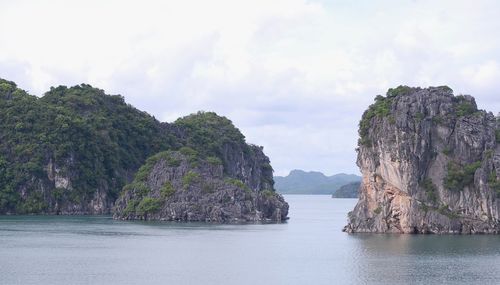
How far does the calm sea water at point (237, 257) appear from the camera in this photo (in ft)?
192

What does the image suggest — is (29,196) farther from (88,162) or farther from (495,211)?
(495,211)

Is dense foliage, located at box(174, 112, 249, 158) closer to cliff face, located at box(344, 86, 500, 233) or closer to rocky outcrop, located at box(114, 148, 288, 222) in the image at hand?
rocky outcrop, located at box(114, 148, 288, 222)

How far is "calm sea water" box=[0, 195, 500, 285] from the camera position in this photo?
58.4 meters

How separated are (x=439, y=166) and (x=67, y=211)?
66199 millimetres

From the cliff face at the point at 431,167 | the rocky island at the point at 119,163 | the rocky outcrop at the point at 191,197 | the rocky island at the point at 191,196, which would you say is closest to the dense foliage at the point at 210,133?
the rocky island at the point at 119,163

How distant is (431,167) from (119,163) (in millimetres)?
73670

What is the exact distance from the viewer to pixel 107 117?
159m

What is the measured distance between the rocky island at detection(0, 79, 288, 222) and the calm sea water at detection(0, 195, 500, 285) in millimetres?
19766

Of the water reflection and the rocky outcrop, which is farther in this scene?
the rocky outcrop

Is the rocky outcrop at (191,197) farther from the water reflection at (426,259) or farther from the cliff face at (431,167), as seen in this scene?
the water reflection at (426,259)

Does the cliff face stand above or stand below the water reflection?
above

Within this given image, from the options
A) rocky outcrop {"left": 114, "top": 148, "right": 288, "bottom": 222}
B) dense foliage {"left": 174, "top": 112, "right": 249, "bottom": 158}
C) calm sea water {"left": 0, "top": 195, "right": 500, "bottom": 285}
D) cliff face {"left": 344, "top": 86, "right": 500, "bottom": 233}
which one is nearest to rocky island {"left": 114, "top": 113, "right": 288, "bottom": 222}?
rocky outcrop {"left": 114, "top": 148, "right": 288, "bottom": 222}

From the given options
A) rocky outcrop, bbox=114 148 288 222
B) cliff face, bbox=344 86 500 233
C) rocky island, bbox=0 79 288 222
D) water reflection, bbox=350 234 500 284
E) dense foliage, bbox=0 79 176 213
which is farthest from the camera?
dense foliage, bbox=0 79 176 213

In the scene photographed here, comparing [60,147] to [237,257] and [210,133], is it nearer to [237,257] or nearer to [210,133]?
[210,133]
